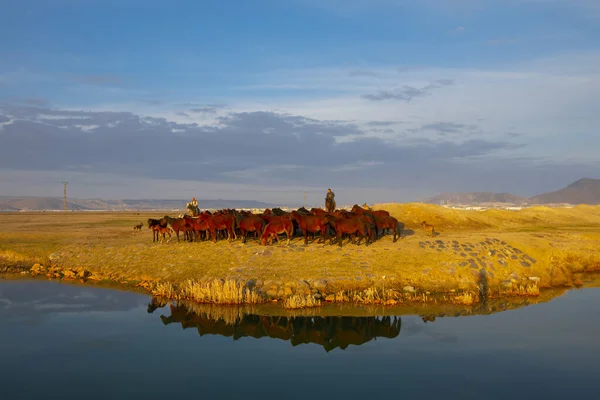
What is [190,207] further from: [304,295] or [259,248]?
[304,295]

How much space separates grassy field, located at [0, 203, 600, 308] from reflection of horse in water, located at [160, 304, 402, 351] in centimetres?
146

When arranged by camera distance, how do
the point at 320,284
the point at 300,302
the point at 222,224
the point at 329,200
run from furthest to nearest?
the point at 329,200, the point at 222,224, the point at 320,284, the point at 300,302

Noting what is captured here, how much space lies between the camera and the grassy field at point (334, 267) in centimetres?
2016

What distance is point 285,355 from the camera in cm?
1459

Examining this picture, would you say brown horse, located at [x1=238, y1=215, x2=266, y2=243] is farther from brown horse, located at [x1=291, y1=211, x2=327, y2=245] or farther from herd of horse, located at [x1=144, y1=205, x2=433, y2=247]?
brown horse, located at [x1=291, y1=211, x2=327, y2=245]

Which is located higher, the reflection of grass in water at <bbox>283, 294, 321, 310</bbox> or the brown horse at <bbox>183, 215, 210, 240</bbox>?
the brown horse at <bbox>183, 215, 210, 240</bbox>

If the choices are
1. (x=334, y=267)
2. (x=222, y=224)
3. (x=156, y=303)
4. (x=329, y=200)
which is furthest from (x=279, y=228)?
(x=329, y=200)

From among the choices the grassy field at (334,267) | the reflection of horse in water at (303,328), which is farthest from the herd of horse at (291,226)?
the reflection of horse in water at (303,328)

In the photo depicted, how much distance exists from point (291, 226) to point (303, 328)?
359 inches

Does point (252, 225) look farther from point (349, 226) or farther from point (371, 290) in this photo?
point (371, 290)

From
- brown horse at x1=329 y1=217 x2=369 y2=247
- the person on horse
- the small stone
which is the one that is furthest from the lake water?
the person on horse

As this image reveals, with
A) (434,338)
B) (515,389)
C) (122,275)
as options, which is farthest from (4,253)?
(515,389)

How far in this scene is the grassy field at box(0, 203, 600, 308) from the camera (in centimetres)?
2016

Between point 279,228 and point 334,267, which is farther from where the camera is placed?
point 279,228
